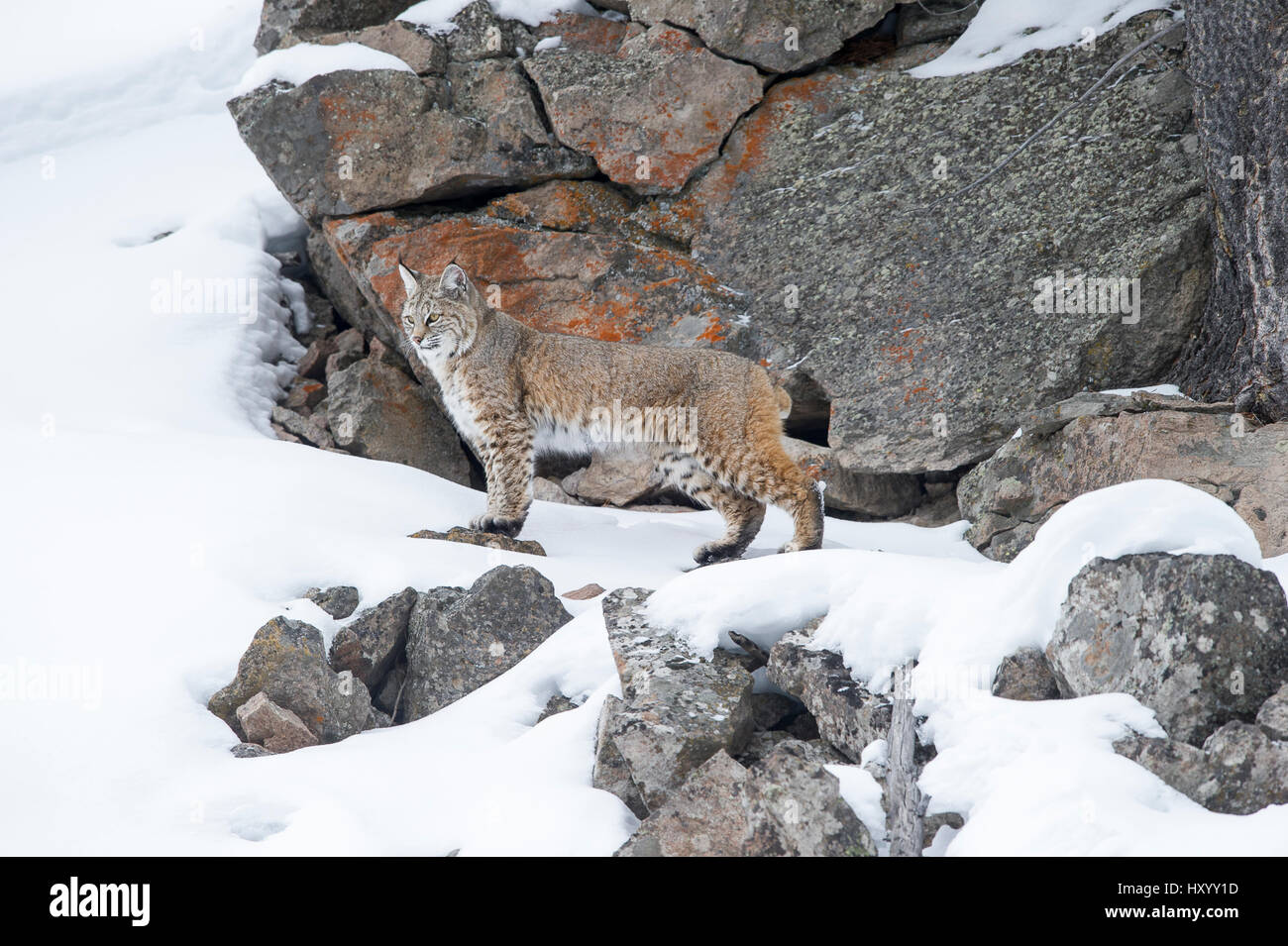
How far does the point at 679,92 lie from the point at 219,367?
4618 mm

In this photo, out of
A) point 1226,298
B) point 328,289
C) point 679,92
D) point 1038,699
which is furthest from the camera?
point 328,289

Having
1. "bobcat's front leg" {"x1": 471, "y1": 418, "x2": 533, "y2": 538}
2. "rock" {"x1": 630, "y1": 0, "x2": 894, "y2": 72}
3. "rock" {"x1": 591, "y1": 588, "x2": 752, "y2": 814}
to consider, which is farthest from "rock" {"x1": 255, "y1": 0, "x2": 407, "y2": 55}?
"rock" {"x1": 591, "y1": 588, "x2": 752, "y2": 814}

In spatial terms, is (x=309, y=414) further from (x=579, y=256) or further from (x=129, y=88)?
(x=129, y=88)

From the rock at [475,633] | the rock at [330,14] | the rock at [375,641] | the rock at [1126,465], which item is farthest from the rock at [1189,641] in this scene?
the rock at [330,14]

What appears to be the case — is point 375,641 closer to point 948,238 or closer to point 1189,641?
point 1189,641

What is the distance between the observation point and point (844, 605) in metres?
4.07

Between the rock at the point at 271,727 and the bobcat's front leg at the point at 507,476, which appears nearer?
the rock at the point at 271,727

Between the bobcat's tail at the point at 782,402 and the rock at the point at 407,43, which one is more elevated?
the rock at the point at 407,43

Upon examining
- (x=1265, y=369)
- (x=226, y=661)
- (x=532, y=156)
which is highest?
(x=532, y=156)

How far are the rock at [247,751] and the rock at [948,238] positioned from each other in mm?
4577

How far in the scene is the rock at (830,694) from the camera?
3.59 m

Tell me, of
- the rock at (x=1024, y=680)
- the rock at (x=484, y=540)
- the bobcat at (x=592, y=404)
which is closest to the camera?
the rock at (x=1024, y=680)

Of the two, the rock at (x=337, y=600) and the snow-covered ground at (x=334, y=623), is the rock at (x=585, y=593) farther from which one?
the rock at (x=337, y=600)

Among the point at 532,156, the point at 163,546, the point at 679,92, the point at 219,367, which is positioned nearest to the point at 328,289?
the point at 219,367
